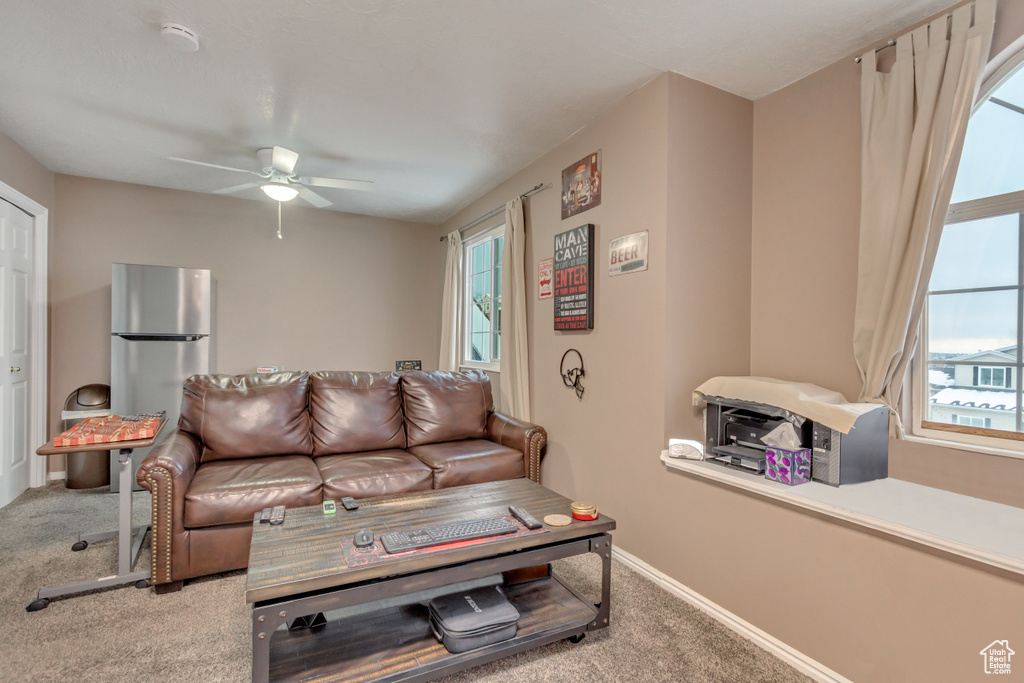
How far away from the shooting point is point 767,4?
1942 millimetres

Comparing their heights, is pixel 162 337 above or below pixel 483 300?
below

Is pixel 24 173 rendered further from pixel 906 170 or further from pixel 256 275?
pixel 906 170

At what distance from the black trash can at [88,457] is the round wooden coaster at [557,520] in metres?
3.94

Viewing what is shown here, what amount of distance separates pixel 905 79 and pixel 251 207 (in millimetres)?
5107

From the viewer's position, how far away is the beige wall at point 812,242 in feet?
7.32

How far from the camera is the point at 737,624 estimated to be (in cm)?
198

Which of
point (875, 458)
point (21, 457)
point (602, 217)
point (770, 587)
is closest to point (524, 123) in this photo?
point (602, 217)

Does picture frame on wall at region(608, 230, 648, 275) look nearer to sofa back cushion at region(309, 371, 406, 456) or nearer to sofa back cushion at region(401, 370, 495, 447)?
sofa back cushion at region(401, 370, 495, 447)

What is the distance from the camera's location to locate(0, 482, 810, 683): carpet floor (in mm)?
1685

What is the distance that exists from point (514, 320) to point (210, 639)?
2.61m

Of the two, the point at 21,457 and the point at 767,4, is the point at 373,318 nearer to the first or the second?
the point at 21,457

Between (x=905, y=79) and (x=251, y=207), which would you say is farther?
(x=251, y=207)

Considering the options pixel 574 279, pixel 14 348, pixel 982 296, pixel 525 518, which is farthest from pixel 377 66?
pixel 14 348

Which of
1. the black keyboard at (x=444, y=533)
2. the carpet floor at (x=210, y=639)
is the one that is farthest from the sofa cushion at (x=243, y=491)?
the black keyboard at (x=444, y=533)
